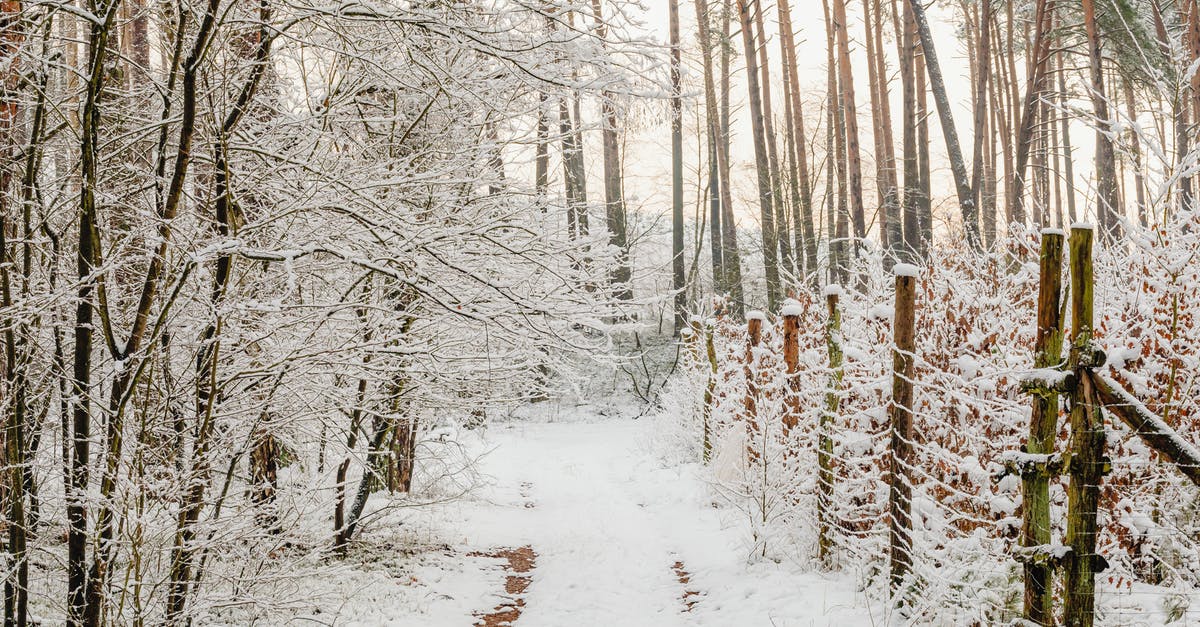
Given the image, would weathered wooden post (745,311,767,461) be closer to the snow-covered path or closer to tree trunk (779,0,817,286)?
the snow-covered path

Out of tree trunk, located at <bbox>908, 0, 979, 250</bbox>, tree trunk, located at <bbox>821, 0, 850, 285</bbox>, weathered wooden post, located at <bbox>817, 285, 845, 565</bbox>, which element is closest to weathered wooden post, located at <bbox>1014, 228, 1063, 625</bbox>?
weathered wooden post, located at <bbox>817, 285, 845, 565</bbox>

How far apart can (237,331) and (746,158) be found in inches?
1091

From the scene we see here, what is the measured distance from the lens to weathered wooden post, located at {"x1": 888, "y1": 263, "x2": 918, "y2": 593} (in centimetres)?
427

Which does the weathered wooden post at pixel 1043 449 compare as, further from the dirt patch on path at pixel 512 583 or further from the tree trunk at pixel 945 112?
the tree trunk at pixel 945 112

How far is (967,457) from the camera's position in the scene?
396 centimetres

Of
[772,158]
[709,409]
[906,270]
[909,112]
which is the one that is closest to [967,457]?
[906,270]

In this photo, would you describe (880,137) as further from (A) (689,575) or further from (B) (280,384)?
(B) (280,384)

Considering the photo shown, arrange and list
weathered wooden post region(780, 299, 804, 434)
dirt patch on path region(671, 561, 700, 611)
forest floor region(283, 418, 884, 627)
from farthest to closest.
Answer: weathered wooden post region(780, 299, 804, 434) < dirt patch on path region(671, 561, 700, 611) < forest floor region(283, 418, 884, 627)

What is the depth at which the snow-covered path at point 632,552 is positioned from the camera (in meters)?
5.08

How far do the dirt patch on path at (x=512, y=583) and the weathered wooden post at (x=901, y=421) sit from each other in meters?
2.70

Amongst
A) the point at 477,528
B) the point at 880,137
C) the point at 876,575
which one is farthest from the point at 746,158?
the point at 876,575

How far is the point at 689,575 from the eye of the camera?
6117 mm

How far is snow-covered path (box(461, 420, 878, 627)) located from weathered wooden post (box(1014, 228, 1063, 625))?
160cm

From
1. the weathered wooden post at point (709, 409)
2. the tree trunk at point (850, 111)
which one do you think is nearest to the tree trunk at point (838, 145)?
the tree trunk at point (850, 111)
